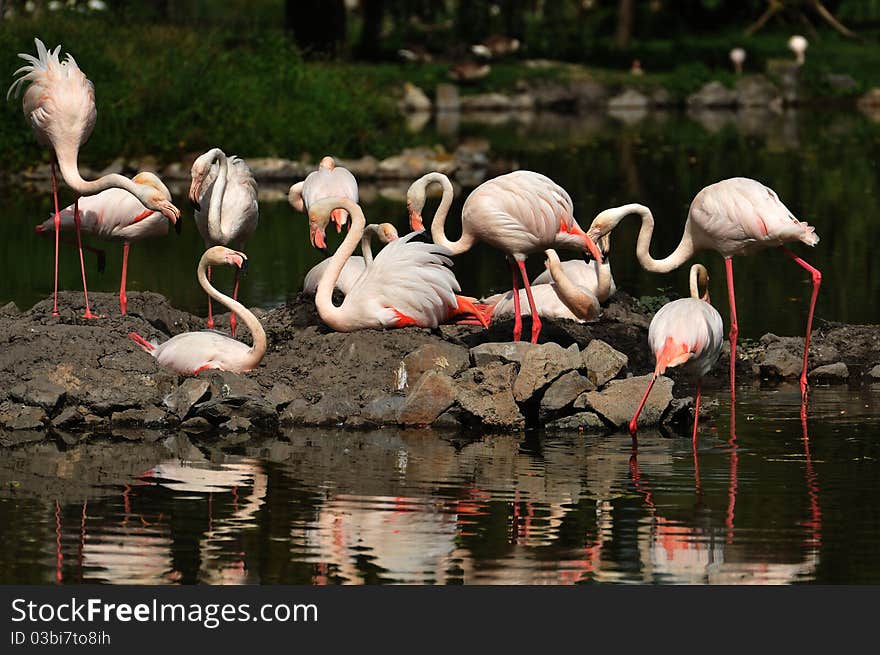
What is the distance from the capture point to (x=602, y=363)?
1032 cm

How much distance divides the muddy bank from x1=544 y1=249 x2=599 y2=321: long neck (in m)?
0.71

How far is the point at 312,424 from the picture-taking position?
1017 cm

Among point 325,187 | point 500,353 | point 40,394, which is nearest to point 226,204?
point 325,187

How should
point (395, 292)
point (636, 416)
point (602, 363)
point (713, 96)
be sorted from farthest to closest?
point (713, 96) → point (395, 292) → point (602, 363) → point (636, 416)

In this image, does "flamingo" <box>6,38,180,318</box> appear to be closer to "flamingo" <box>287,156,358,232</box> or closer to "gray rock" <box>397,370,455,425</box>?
"flamingo" <box>287,156,358,232</box>

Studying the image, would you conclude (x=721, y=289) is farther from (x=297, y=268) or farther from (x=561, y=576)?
(x=561, y=576)

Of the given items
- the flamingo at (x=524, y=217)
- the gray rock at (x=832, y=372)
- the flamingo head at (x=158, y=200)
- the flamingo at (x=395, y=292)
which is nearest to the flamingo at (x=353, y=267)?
the flamingo at (x=395, y=292)

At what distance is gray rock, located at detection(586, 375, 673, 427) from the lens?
9.95 meters

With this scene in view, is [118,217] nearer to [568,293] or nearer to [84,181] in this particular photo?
[84,181]

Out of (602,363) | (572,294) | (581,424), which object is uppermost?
(572,294)

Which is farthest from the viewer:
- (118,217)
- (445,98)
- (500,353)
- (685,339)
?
(445,98)

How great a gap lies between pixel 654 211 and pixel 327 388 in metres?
12.2

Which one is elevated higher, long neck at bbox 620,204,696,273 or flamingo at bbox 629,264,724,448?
long neck at bbox 620,204,696,273

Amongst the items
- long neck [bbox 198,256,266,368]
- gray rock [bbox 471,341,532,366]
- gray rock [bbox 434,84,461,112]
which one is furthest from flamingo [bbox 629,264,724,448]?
gray rock [bbox 434,84,461,112]
